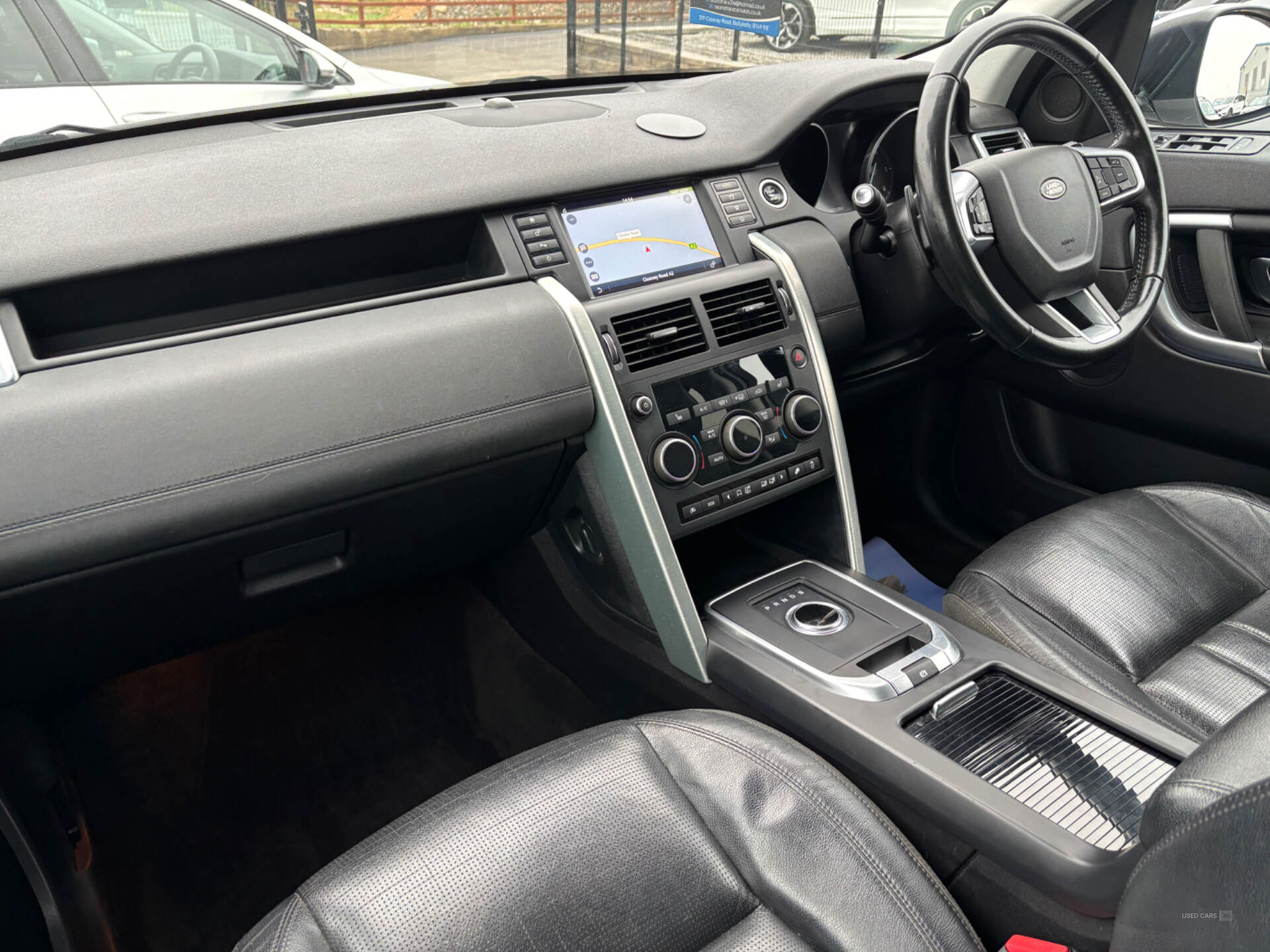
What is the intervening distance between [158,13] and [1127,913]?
76.0 inches

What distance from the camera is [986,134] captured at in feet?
6.06

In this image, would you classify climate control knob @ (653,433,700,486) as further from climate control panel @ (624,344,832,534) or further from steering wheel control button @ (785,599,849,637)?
steering wheel control button @ (785,599,849,637)

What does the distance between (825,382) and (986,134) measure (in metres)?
0.64

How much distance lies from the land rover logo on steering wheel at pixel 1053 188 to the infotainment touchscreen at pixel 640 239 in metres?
0.47

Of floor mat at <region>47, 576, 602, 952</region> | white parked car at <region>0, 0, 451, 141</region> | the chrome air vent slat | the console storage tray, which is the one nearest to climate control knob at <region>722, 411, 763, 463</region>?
the console storage tray

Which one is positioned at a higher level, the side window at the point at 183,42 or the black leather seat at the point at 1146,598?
the side window at the point at 183,42

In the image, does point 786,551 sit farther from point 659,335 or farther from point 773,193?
point 773,193

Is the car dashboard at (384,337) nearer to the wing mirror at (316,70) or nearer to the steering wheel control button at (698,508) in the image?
the steering wheel control button at (698,508)

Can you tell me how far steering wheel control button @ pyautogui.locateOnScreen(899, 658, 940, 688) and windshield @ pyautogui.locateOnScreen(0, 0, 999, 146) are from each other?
115 cm

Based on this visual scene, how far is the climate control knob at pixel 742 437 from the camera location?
1.46 m

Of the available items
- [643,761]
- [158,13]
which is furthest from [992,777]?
[158,13]

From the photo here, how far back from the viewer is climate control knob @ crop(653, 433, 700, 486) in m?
1.41

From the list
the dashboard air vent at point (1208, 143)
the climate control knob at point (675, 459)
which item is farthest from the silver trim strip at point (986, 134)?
the climate control knob at point (675, 459)

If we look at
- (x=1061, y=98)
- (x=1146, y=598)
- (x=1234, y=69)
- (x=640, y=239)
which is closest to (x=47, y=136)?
(x=640, y=239)
